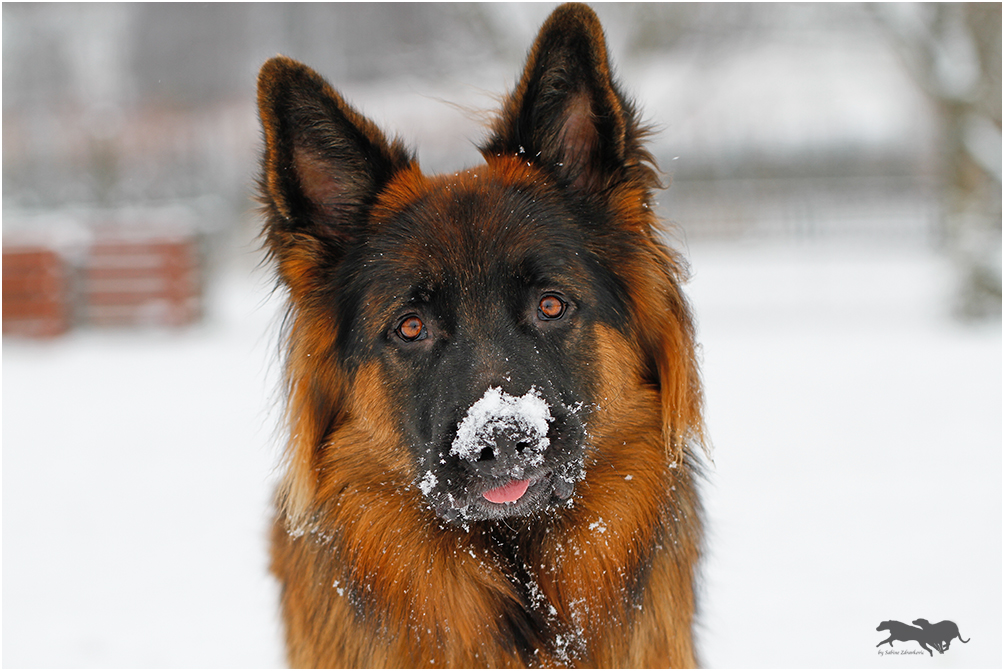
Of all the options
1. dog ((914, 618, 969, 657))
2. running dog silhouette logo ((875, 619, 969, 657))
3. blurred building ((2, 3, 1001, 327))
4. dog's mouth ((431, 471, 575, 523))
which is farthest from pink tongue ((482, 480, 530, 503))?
blurred building ((2, 3, 1001, 327))

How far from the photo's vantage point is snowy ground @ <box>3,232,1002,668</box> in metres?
4.18

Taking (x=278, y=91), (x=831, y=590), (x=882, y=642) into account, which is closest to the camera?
(x=278, y=91)

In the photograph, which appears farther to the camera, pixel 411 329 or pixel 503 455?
A: pixel 411 329

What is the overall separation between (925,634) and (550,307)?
9.02ft

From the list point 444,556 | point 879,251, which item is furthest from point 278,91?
point 879,251

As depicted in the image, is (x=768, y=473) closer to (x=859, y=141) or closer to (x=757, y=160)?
(x=757, y=160)

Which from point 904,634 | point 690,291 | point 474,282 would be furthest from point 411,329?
point 690,291

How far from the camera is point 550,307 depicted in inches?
108

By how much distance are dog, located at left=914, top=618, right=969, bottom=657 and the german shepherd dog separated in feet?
Result: 5.17

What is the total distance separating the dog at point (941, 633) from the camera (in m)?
3.74

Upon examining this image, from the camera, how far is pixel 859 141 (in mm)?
24328

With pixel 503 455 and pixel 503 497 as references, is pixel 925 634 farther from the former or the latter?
pixel 503 455

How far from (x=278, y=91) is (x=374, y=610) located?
192cm

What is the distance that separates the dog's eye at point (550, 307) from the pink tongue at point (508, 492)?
0.63 metres
